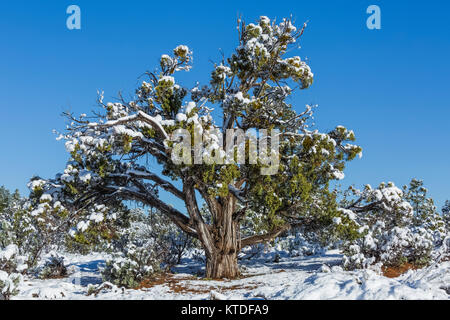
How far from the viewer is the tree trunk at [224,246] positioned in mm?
11562

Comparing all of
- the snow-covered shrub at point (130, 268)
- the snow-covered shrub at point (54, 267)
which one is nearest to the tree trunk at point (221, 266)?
the snow-covered shrub at point (130, 268)

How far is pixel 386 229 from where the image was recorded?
39.0 feet

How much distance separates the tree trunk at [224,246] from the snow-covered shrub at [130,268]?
6.28ft

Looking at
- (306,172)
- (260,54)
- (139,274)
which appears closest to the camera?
(139,274)

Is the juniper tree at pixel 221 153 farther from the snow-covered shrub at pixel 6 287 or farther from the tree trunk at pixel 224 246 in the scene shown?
the snow-covered shrub at pixel 6 287

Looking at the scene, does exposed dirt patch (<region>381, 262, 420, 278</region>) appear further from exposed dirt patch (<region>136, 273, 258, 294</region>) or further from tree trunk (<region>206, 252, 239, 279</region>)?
tree trunk (<region>206, 252, 239, 279</region>)

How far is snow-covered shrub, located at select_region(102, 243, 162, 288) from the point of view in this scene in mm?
9078

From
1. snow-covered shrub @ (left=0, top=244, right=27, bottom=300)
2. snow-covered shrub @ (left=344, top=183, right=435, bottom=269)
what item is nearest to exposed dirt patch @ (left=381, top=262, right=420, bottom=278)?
snow-covered shrub @ (left=344, top=183, right=435, bottom=269)

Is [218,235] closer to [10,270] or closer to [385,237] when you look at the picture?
[385,237]

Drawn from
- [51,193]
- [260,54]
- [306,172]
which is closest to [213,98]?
[260,54]

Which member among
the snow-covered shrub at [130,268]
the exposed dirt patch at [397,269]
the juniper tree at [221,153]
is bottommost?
the exposed dirt patch at [397,269]

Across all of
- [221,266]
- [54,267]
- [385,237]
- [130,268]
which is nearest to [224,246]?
[221,266]

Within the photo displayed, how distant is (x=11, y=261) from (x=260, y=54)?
28.2 feet
